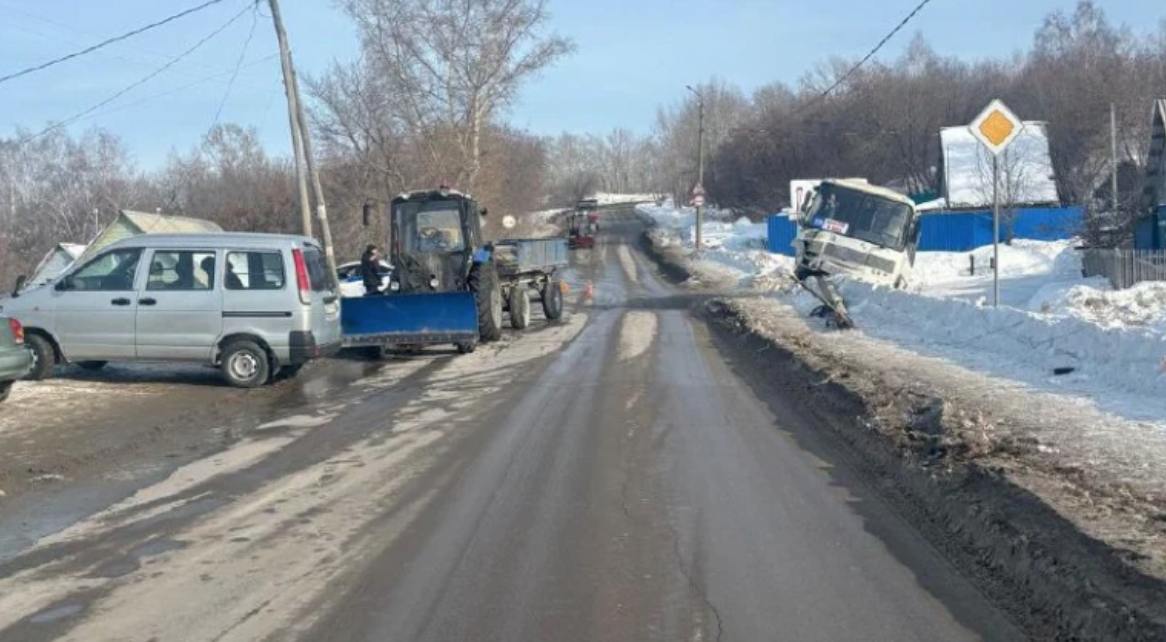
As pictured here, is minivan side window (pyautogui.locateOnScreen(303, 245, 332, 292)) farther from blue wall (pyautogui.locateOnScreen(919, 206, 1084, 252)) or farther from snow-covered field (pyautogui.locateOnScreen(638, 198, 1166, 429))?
blue wall (pyautogui.locateOnScreen(919, 206, 1084, 252))

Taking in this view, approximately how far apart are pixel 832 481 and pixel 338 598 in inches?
169

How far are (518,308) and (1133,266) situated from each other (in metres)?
14.6

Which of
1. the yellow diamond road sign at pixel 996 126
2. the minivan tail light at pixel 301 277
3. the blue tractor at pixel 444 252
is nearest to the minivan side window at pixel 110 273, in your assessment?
the minivan tail light at pixel 301 277

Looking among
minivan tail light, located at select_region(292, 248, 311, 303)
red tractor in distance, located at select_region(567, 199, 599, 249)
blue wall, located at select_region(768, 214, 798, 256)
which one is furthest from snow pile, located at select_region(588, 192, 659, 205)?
minivan tail light, located at select_region(292, 248, 311, 303)

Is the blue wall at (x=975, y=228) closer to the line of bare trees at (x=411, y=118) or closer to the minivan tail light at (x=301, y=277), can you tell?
the line of bare trees at (x=411, y=118)

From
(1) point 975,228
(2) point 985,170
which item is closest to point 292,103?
(1) point 975,228

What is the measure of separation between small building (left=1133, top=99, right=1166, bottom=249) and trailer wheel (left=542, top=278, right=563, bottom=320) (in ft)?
59.6

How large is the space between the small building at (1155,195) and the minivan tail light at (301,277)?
2694cm

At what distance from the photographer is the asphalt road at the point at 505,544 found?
588 cm

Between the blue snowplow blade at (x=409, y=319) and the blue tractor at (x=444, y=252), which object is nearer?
the blue snowplow blade at (x=409, y=319)

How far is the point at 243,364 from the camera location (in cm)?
1550

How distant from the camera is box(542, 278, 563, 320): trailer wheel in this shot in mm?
26859

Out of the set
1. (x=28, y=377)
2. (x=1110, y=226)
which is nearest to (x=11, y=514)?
(x=28, y=377)

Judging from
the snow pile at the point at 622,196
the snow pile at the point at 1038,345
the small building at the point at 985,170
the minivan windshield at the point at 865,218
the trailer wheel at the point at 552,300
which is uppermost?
the snow pile at the point at 622,196
